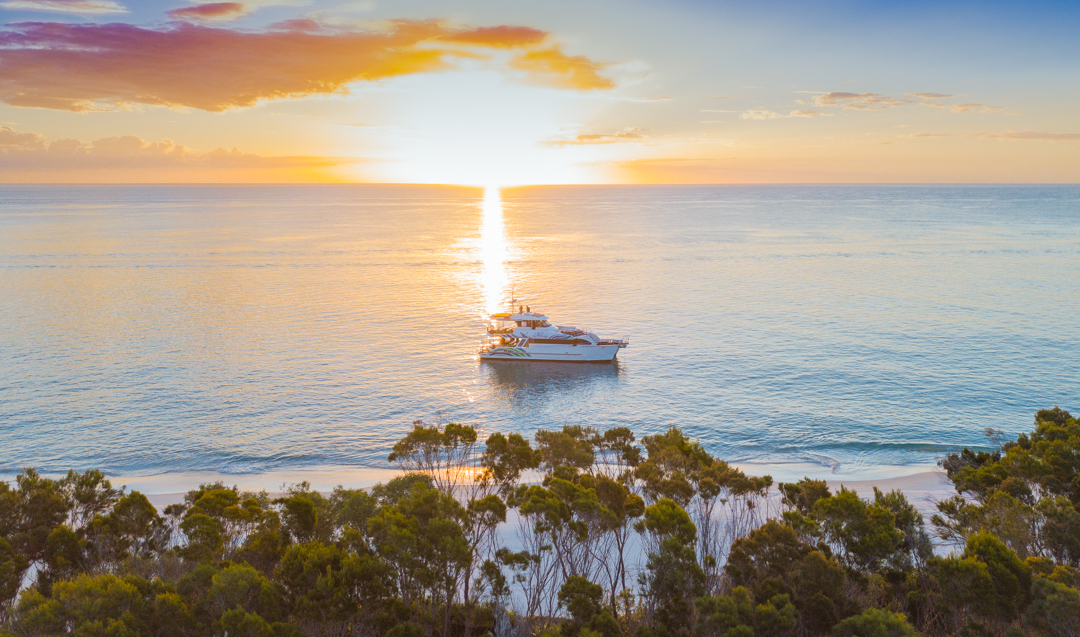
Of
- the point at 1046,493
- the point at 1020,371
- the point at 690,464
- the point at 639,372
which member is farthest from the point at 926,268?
the point at 690,464

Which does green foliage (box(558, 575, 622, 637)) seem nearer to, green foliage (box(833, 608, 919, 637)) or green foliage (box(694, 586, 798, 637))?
green foliage (box(694, 586, 798, 637))

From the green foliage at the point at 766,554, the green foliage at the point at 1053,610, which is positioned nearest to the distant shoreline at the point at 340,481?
the green foliage at the point at 766,554

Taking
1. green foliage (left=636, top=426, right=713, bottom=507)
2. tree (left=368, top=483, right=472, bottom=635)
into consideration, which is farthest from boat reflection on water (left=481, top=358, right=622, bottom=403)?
tree (left=368, top=483, right=472, bottom=635)

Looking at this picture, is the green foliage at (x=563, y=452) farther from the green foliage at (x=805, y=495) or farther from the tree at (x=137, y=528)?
the tree at (x=137, y=528)

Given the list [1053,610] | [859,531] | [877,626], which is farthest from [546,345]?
[1053,610]

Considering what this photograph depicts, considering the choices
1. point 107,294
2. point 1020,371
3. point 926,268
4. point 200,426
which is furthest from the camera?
point 926,268

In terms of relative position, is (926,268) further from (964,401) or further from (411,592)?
(411,592)
